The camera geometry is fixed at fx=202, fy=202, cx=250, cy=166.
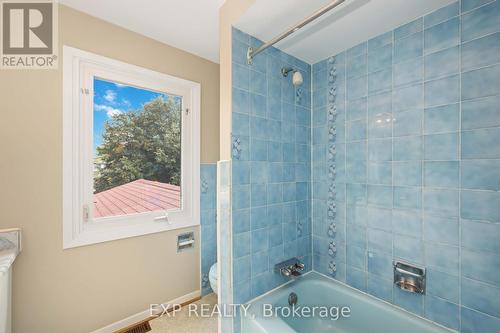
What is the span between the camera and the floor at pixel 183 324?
166 centimetres

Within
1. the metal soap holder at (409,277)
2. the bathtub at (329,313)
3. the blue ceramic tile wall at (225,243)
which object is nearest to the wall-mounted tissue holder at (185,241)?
the blue ceramic tile wall at (225,243)

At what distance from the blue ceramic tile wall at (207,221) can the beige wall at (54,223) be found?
1.57 feet

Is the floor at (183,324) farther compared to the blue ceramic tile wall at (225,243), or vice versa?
the floor at (183,324)

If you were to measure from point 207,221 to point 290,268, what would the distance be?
0.96m

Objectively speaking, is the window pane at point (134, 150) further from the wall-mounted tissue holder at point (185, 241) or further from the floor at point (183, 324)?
the floor at point (183, 324)

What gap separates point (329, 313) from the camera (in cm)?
157

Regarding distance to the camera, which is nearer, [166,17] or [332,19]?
[332,19]

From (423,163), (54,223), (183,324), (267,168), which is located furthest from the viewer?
(183,324)

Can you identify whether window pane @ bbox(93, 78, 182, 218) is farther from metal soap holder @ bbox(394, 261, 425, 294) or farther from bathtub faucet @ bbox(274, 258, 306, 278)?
metal soap holder @ bbox(394, 261, 425, 294)

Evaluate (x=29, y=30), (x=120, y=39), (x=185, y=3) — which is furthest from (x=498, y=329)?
(x=29, y=30)

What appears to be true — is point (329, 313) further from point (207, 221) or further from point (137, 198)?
point (137, 198)

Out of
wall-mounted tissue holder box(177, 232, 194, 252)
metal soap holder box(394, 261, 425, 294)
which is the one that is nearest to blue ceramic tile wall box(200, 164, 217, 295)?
wall-mounted tissue holder box(177, 232, 194, 252)

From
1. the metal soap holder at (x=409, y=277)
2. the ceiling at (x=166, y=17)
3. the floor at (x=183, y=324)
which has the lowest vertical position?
the floor at (x=183, y=324)

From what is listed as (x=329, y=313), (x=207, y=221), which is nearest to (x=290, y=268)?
(x=329, y=313)
